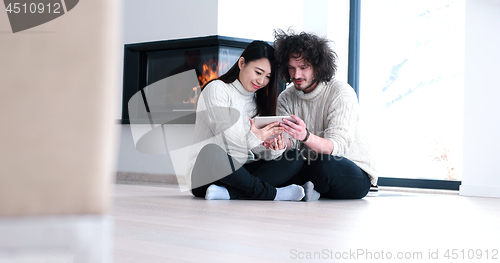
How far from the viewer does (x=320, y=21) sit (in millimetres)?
3895

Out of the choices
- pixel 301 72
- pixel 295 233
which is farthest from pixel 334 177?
pixel 295 233

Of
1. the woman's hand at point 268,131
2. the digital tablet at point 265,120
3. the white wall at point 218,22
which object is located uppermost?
the white wall at point 218,22

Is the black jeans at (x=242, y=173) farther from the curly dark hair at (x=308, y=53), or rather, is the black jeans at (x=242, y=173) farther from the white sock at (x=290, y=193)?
the curly dark hair at (x=308, y=53)

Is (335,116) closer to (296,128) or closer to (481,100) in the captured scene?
(296,128)

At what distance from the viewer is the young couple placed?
2240 mm

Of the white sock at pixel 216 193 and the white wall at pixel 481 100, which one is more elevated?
the white wall at pixel 481 100

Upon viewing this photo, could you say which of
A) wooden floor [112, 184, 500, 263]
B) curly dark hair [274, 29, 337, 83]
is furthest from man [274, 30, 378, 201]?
wooden floor [112, 184, 500, 263]

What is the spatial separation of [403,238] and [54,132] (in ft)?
3.14

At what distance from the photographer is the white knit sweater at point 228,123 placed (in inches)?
89.4

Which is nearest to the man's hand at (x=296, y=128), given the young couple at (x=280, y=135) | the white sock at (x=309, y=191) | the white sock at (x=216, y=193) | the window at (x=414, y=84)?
the young couple at (x=280, y=135)

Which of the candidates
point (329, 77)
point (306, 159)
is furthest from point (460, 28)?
point (306, 159)

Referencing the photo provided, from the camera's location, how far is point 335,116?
2312mm

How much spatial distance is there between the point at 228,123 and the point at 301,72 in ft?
1.51

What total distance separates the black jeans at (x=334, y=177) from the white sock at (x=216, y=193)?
37cm
